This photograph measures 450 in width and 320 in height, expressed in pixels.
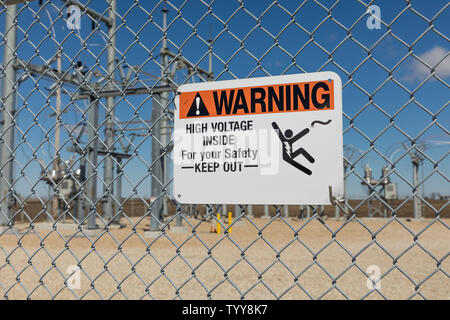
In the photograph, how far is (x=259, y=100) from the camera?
5.88 ft

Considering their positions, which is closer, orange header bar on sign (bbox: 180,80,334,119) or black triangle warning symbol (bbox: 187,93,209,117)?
orange header bar on sign (bbox: 180,80,334,119)

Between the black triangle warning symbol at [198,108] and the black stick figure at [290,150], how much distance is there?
36 cm

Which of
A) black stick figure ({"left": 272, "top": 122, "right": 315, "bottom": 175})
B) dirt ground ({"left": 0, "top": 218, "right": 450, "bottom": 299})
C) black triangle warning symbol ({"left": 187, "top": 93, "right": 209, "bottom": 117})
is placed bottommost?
dirt ground ({"left": 0, "top": 218, "right": 450, "bottom": 299})

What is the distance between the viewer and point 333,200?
5.45 feet

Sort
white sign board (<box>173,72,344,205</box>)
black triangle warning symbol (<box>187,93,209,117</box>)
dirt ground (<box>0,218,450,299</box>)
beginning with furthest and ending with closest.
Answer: dirt ground (<box>0,218,450,299</box>)
black triangle warning symbol (<box>187,93,209,117</box>)
white sign board (<box>173,72,344,205</box>)

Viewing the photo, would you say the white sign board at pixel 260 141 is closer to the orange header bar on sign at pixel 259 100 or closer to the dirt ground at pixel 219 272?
the orange header bar on sign at pixel 259 100

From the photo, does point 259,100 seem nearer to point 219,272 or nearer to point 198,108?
point 198,108

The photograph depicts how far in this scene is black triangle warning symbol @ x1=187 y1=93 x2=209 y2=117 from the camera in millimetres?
1887

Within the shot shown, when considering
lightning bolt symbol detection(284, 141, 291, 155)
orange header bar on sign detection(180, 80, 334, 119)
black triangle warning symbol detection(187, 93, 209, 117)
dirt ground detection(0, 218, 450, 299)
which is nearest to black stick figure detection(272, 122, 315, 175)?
lightning bolt symbol detection(284, 141, 291, 155)

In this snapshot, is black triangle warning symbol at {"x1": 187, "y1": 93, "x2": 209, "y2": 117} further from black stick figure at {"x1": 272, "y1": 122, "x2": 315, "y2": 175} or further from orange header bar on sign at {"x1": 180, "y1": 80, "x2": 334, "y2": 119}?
black stick figure at {"x1": 272, "y1": 122, "x2": 315, "y2": 175}

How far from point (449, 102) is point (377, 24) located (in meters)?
0.43

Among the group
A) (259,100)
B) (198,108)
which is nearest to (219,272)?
(198,108)
